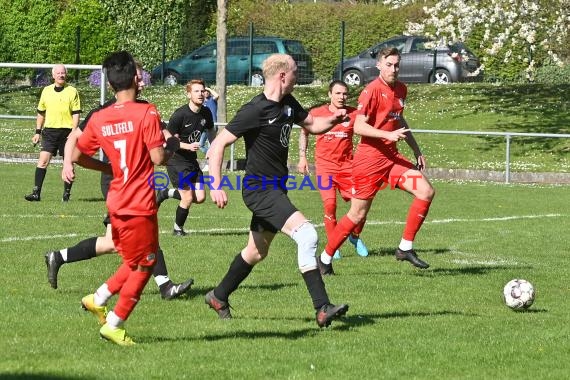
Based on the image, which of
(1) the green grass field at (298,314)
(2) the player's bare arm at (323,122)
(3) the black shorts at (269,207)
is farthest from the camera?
(2) the player's bare arm at (323,122)

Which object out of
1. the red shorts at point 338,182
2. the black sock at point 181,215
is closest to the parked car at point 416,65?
the black sock at point 181,215

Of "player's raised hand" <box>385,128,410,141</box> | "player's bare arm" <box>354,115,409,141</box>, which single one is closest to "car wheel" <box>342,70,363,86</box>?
"player's bare arm" <box>354,115,409,141</box>

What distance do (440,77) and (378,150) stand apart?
83.3ft

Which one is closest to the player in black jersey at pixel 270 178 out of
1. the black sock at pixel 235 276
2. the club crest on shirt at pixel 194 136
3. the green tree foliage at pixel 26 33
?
the black sock at pixel 235 276

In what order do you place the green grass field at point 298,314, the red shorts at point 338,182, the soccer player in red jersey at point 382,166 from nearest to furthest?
the green grass field at point 298,314 < the soccer player in red jersey at point 382,166 < the red shorts at point 338,182

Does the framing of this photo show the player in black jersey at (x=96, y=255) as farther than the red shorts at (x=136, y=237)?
Yes

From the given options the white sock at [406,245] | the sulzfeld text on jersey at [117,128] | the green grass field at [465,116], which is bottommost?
the green grass field at [465,116]

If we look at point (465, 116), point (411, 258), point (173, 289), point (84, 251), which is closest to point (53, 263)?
point (84, 251)

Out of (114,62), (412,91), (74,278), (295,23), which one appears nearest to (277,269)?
(74,278)

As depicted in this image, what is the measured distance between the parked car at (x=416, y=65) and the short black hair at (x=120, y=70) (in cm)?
2828

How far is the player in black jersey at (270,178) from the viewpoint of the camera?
7914mm

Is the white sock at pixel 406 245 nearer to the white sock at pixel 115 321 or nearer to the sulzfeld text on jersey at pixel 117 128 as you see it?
the white sock at pixel 115 321

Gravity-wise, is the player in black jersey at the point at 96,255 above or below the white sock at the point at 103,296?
below

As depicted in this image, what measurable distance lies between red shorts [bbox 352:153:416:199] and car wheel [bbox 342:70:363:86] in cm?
2479
